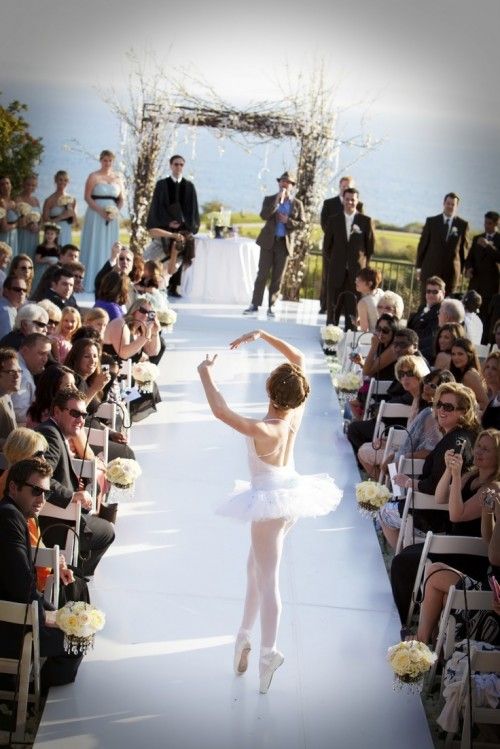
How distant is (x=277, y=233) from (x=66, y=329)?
5.39 metres

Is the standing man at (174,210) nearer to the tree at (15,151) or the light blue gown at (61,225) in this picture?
the light blue gown at (61,225)

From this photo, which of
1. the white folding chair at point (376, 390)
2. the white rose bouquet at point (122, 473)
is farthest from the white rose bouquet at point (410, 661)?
the white folding chair at point (376, 390)

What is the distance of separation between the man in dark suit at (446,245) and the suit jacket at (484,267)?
17cm

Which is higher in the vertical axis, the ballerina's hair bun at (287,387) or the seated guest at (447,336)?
the ballerina's hair bun at (287,387)

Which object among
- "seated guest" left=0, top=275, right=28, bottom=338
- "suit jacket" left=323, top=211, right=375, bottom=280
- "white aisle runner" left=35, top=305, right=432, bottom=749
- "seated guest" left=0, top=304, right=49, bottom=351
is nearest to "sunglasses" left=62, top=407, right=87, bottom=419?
"white aisle runner" left=35, top=305, right=432, bottom=749

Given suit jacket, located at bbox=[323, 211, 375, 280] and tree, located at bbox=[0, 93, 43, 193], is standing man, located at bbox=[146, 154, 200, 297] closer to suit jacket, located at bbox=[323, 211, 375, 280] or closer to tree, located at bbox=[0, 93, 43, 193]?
tree, located at bbox=[0, 93, 43, 193]

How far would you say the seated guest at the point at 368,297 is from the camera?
10336 mm

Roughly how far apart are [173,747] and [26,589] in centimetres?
83

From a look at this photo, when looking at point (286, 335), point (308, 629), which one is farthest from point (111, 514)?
point (286, 335)

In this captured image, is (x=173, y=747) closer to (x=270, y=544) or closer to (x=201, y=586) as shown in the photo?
(x=270, y=544)

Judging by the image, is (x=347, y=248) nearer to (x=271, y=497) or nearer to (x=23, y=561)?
(x=271, y=497)

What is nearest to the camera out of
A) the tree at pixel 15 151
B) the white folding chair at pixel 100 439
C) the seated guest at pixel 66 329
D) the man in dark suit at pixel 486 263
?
the white folding chair at pixel 100 439

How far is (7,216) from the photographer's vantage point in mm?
12672

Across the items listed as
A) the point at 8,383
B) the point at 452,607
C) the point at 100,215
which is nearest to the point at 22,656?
the point at 452,607
